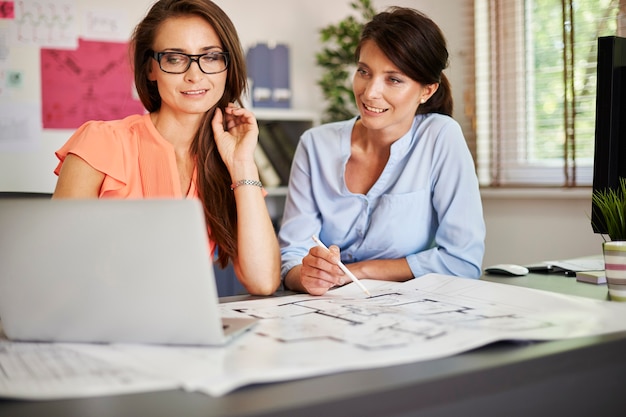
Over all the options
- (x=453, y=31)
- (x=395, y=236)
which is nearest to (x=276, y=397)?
(x=395, y=236)

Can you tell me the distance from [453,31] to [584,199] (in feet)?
3.99

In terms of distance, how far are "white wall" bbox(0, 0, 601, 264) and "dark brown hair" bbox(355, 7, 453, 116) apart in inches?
57.6

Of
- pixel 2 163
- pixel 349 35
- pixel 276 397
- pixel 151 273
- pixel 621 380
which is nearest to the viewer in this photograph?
pixel 276 397

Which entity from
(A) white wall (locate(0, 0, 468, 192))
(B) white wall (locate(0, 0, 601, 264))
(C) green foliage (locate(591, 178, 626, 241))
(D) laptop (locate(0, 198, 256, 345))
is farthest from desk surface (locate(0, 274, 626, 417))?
(A) white wall (locate(0, 0, 468, 192))

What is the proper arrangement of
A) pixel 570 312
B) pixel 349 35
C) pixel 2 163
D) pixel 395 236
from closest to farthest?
1. pixel 570 312
2. pixel 395 236
3. pixel 2 163
4. pixel 349 35

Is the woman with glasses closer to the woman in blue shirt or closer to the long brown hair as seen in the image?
the long brown hair

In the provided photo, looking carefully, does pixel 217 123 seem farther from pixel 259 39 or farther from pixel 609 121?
pixel 259 39

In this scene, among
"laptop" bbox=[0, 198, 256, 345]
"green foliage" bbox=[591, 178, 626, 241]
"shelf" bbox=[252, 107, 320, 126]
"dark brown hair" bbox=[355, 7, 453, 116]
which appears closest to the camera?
"laptop" bbox=[0, 198, 256, 345]

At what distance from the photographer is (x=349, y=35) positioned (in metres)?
3.57

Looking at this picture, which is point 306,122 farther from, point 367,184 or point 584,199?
point 367,184

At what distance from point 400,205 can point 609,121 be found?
1.61ft

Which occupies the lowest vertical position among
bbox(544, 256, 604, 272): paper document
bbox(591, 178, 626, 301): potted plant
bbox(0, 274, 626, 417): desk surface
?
bbox(544, 256, 604, 272): paper document

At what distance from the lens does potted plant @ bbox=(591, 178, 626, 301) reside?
47.6 inches

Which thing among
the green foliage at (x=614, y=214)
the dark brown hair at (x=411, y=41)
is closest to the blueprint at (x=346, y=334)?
the green foliage at (x=614, y=214)
